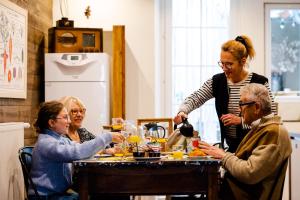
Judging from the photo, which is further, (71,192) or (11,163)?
(11,163)

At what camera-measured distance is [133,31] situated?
17.1ft

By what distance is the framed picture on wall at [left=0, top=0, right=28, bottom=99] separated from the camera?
12.2 ft

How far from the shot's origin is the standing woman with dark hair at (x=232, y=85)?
10.2ft

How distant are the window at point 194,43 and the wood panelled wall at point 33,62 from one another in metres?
1.46

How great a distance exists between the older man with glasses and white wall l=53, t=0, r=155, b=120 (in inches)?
107

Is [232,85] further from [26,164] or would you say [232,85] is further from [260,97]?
[26,164]

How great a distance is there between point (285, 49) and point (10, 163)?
357 centimetres

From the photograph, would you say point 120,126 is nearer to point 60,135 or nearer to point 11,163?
point 60,135

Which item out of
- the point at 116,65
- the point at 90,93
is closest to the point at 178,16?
the point at 116,65

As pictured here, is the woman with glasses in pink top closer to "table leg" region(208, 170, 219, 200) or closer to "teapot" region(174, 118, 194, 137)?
"teapot" region(174, 118, 194, 137)

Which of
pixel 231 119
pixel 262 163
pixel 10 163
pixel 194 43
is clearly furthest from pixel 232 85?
pixel 194 43

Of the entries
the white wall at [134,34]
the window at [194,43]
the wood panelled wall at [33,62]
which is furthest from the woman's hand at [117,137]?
the window at [194,43]

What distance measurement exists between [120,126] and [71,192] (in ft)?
1.95

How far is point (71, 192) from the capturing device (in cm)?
272
